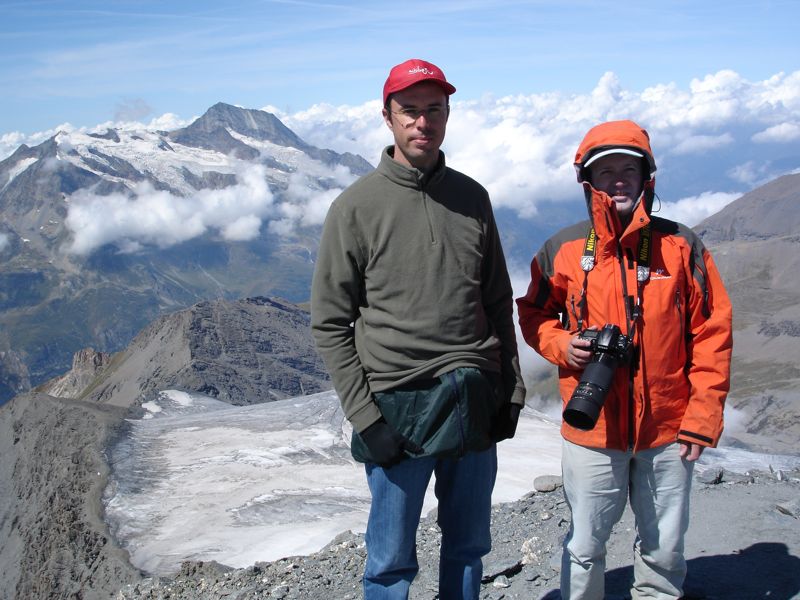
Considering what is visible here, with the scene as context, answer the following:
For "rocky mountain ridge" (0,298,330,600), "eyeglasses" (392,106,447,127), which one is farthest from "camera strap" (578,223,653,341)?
Answer: "rocky mountain ridge" (0,298,330,600)

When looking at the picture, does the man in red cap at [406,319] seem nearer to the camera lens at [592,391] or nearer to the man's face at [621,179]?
the camera lens at [592,391]

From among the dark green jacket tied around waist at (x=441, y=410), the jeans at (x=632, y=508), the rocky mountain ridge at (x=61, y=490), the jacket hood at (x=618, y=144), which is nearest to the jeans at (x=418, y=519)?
the dark green jacket tied around waist at (x=441, y=410)

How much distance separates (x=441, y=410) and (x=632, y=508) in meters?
1.50

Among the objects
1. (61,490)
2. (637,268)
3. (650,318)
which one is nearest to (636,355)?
(650,318)

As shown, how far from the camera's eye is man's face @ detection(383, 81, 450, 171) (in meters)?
4.31

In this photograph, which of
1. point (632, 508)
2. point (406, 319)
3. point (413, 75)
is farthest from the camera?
point (632, 508)

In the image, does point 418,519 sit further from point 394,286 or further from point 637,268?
point 637,268

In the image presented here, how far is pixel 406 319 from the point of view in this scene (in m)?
4.35

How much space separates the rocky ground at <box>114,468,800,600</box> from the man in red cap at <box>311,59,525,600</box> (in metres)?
2.40

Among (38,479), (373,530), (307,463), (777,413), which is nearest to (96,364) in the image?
(38,479)

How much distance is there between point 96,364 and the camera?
87188 mm

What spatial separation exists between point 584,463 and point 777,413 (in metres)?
137

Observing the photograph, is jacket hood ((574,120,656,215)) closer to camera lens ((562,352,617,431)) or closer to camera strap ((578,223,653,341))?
camera strap ((578,223,653,341))

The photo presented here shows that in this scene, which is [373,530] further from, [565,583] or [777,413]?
[777,413]
